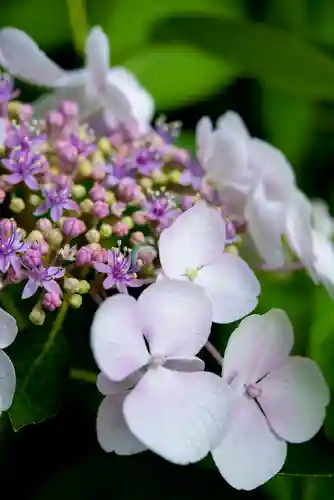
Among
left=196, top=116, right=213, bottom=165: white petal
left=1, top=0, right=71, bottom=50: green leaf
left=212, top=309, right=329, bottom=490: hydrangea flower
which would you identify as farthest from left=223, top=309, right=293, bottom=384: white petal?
left=1, top=0, right=71, bottom=50: green leaf

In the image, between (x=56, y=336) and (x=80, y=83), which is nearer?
(x=56, y=336)

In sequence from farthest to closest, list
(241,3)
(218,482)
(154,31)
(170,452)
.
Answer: (241,3) < (154,31) < (218,482) < (170,452)

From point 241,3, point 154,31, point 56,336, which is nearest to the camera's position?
point 56,336

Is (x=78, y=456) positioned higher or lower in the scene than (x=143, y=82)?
lower

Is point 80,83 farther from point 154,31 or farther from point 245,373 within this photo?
point 245,373

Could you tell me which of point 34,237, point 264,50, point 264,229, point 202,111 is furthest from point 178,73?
point 34,237

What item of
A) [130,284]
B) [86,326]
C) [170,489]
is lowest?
[170,489]

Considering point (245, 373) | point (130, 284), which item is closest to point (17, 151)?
point (130, 284)
